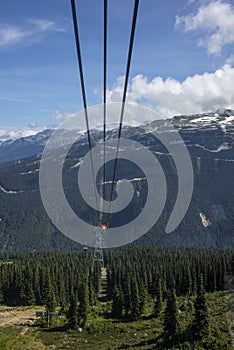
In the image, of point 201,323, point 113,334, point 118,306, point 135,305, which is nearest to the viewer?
point 201,323

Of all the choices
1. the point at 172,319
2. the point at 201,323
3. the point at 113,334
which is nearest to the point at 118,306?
the point at 113,334

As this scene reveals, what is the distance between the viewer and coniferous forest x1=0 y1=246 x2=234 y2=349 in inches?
1927

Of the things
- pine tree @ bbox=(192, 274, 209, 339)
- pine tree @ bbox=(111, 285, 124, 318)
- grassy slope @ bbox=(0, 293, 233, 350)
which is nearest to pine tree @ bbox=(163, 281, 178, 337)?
grassy slope @ bbox=(0, 293, 233, 350)

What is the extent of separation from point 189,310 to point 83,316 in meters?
19.8

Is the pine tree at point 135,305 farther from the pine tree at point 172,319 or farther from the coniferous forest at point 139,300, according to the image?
the pine tree at point 172,319

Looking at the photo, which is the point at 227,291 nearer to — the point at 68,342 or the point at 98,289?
the point at 98,289

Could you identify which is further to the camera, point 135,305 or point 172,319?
point 135,305

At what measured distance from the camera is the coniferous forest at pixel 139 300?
48944 millimetres

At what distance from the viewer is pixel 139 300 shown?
73938 mm

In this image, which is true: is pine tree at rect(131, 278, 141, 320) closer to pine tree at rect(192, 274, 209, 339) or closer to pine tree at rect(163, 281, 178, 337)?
pine tree at rect(163, 281, 178, 337)

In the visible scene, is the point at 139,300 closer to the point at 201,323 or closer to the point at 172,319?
the point at 172,319

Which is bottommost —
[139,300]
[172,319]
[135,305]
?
[135,305]

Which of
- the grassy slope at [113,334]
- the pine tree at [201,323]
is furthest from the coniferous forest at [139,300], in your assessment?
the grassy slope at [113,334]

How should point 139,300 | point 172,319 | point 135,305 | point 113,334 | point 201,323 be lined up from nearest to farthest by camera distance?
point 201,323
point 172,319
point 113,334
point 135,305
point 139,300
